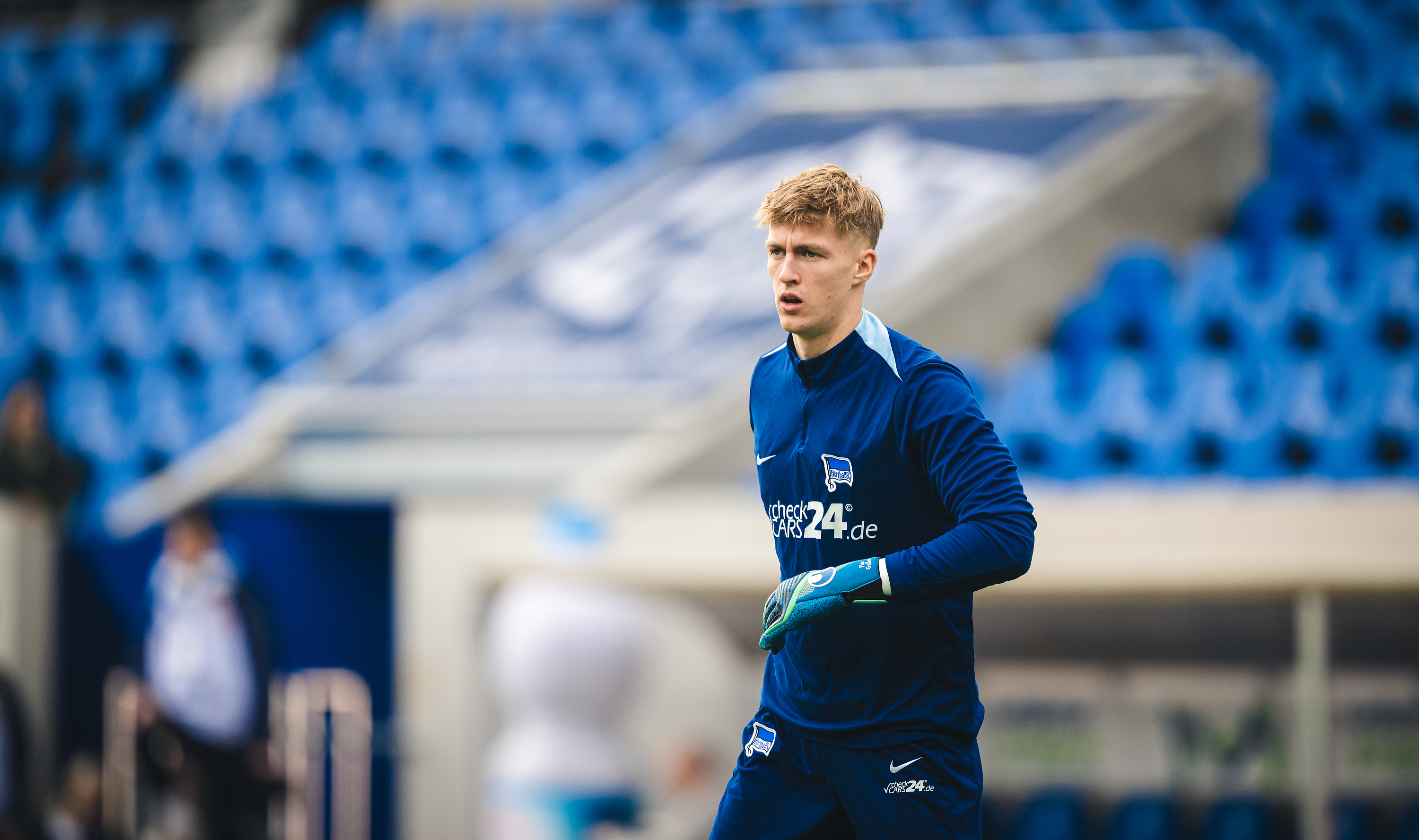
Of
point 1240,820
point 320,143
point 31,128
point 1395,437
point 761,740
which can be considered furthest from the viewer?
point 31,128

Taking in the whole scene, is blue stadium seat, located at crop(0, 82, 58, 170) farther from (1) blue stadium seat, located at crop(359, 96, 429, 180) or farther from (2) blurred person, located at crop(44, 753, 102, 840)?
(2) blurred person, located at crop(44, 753, 102, 840)

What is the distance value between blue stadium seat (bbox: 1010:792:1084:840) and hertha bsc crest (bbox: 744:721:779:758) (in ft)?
10.2

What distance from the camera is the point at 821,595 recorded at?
1.93 meters

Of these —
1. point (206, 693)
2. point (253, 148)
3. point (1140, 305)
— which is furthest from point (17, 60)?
point (1140, 305)

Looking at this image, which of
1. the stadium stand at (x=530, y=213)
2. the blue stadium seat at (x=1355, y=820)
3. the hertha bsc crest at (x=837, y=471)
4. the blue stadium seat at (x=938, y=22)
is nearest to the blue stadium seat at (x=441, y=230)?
the stadium stand at (x=530, y=213)

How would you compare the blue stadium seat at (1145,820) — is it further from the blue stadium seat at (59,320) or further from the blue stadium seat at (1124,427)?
the blue stadium seat at (59,320)

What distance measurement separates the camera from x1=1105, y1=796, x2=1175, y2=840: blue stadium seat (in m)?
4.93

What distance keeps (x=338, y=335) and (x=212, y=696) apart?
8.02 ft

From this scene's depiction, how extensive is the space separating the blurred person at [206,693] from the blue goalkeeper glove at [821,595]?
14.4 feet

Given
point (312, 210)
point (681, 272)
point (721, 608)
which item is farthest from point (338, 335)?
point (721, 608)

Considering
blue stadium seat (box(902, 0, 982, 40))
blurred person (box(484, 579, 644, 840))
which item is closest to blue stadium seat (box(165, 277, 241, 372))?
blurred person (box(484, 579, 644, 840))

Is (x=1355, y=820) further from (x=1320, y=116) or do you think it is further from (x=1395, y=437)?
(x=1320, y=116)

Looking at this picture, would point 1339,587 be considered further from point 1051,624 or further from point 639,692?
point 639,692

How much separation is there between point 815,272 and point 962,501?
36cm
